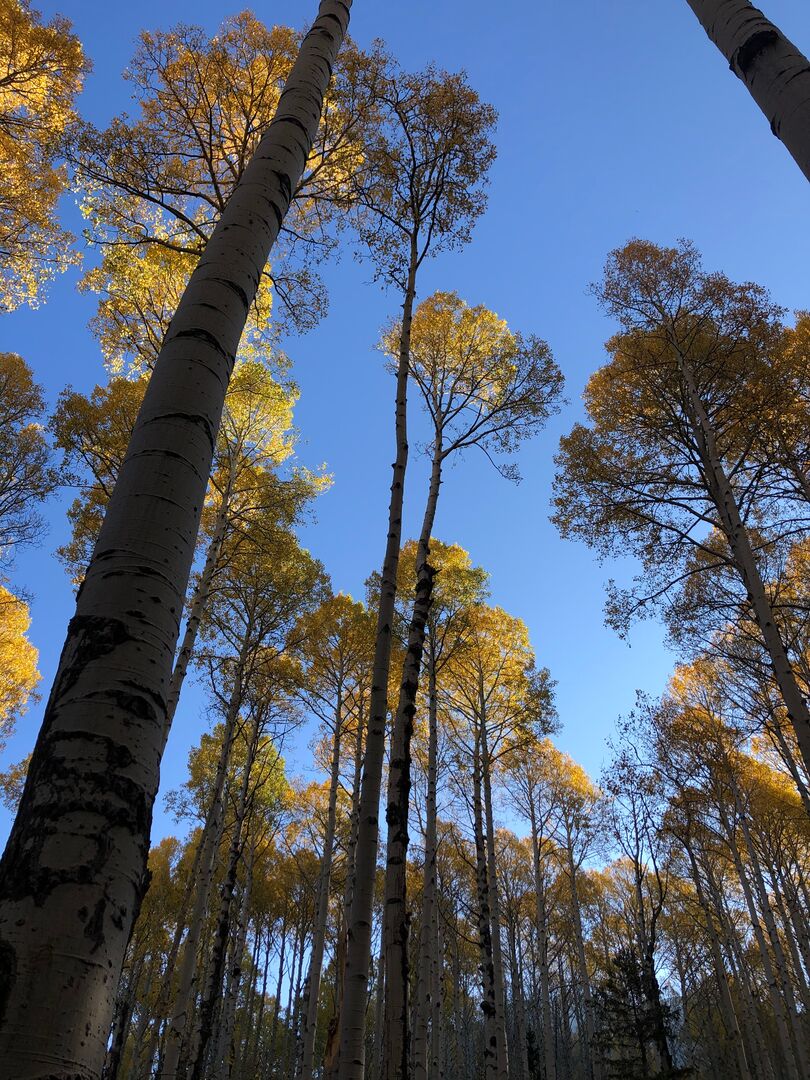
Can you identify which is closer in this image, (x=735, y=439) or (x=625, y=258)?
(x=735, y=439)

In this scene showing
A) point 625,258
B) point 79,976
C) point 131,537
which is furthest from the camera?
point 625,258

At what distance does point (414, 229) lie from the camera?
7.30 m

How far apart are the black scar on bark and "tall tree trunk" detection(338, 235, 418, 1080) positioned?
12.0 feet

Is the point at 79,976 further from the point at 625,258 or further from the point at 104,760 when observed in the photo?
the point at 625,258

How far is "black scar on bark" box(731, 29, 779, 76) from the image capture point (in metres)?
2.39

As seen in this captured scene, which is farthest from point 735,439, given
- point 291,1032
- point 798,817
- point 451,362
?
point 291,1032

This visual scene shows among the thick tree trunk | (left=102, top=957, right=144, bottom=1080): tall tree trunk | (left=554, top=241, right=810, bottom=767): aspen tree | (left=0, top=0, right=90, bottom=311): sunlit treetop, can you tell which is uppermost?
(left=0, top=0, right=90, bottom=311): sunlit treetop

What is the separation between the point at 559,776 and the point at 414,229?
16527 millimetres

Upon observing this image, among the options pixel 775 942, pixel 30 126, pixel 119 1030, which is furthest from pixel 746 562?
pixel 119 1030

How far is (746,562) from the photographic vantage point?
21.4 feet

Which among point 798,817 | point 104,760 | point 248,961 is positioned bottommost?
point 104,760

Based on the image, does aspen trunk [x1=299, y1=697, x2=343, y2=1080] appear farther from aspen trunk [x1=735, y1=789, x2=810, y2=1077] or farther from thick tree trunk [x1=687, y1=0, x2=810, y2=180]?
thick tree trunk [x1=687, y1=0, x2=810, y2=180]

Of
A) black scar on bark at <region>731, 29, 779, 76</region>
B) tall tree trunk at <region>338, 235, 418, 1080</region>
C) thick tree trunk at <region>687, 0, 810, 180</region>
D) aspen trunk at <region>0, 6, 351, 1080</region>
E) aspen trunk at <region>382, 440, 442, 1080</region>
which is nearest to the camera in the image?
aspen trunk at <region>0, 6, 351, 1080</region>

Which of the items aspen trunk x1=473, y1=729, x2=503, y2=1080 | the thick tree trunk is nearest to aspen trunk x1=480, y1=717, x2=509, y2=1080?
aspen trunk x1=473, y1=729, x2=503, y2=1080
